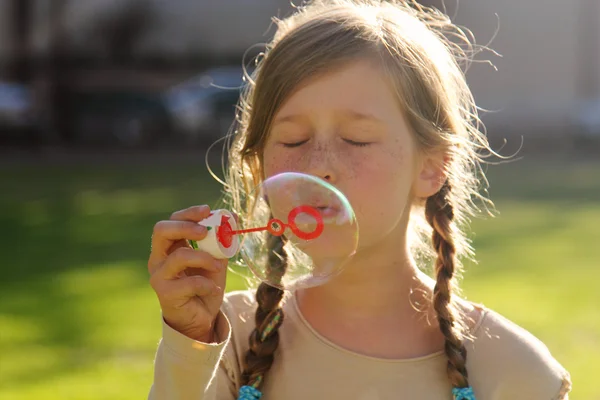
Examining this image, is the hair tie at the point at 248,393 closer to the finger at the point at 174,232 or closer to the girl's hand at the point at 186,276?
the girl's hand at the point at 186,276

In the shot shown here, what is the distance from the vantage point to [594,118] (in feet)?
73.4

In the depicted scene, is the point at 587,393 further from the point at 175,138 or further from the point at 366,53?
the point at 175,138

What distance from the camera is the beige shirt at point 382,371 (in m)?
2.13

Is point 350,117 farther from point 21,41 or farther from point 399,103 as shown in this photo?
point 21,41

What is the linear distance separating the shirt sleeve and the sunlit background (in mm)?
1105

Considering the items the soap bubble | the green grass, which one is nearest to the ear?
the soap bubble

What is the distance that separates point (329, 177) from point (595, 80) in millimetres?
25866

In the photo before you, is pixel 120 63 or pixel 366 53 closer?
pixel 366 53

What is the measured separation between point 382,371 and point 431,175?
470 mm

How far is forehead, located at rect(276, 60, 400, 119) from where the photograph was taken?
2.10m

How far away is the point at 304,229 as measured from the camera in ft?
6.64

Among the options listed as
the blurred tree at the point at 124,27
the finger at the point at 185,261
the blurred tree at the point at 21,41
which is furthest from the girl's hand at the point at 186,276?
the blurred tree at the point at 124,27

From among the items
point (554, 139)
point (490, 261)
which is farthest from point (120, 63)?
point (490, 261)

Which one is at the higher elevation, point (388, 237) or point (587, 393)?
point (388, 237)
